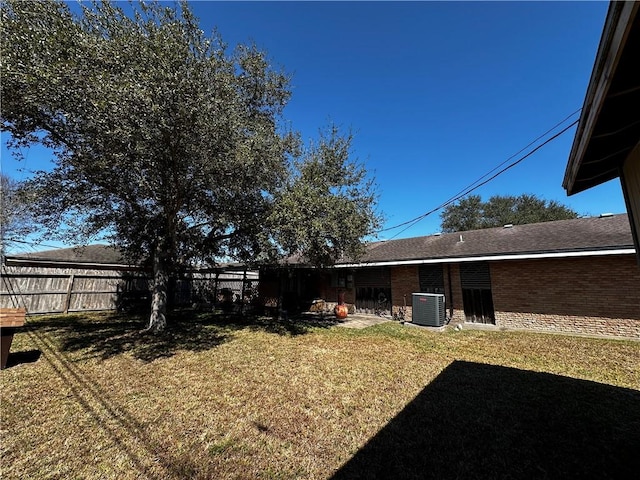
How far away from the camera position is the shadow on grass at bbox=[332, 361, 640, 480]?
2.67 meters

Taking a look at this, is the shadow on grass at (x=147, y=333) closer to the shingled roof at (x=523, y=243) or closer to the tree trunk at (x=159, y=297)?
the tree trunk at (x=159, y=297)

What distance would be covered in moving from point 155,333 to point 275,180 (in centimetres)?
607

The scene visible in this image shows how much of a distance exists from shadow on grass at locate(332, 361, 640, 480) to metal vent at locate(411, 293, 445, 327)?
5571 millimetres

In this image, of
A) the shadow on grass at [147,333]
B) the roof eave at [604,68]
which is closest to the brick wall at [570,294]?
the shadow on grass at [147,333]

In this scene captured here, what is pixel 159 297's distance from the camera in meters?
9.35

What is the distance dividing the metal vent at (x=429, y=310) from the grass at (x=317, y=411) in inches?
121

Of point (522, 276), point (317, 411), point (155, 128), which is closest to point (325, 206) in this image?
point (155, 128)

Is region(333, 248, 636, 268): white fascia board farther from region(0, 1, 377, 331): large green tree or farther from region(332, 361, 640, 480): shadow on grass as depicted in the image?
region(332, 361, 640, 480): shadow on grass

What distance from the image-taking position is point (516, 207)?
1430 inches

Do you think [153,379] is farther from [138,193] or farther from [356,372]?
[138,193]

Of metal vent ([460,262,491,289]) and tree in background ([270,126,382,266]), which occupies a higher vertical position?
tree in background ([270,126,382,266])

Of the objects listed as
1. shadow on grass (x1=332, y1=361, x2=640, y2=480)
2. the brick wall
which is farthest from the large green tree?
the brick wall

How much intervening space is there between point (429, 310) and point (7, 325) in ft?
37.7

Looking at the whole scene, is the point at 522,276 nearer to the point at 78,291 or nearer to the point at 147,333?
the point at 147,333
